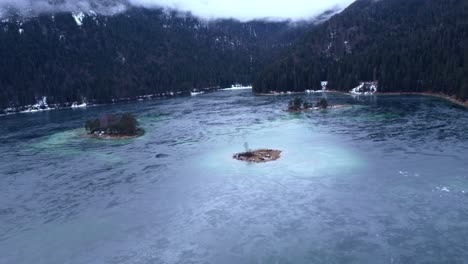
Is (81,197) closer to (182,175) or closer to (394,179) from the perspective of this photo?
(182,175)

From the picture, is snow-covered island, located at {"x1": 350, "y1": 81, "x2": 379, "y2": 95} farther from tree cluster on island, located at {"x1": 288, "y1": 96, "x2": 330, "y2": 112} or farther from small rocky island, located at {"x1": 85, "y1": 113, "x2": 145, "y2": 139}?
small rocky island, located at {"x1": 85, "y1": 113, "x2": 145, "y2": 139}

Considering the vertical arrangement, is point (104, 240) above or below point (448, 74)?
below

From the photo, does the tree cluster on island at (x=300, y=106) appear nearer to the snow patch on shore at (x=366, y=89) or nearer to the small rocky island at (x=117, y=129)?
the snow patch on shore at (x=366, y=89)

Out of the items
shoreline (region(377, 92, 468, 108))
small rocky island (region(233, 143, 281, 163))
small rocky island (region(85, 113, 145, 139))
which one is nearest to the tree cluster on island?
shoreline (region(377, 92, 468, 108))

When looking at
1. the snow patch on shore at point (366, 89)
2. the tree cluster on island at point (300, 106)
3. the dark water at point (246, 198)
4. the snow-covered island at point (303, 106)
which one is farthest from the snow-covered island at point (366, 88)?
the dark water at point (246, 198)

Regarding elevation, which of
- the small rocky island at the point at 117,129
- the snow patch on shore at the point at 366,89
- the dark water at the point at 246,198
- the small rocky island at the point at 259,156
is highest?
the snow patch on shore at the point at 366,89

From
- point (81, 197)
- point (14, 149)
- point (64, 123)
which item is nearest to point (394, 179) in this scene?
point (81, 197)
